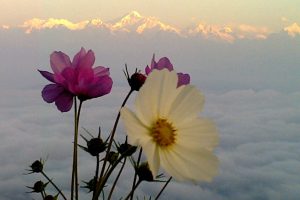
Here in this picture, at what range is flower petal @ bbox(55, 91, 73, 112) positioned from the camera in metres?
1.10

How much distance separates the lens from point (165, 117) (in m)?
0.94

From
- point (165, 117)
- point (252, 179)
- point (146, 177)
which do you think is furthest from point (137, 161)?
point (252, 179)

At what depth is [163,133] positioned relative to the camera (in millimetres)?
915

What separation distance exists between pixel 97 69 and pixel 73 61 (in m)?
0.05

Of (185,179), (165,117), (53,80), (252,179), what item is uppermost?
(252,179)

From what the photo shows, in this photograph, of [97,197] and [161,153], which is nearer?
[161,153]

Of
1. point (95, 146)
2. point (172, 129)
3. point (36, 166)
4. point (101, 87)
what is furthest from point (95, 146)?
point (36, 166)

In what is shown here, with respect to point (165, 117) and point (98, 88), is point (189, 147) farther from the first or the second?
point (98, 88)

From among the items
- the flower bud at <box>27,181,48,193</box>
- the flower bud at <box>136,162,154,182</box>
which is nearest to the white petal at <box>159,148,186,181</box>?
the flower bud at <box>136,162,154,182</box>

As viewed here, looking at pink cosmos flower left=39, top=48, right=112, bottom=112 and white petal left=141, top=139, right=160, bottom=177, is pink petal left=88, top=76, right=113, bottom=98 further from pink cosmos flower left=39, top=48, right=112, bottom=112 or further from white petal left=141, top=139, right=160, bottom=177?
white petal left=141, top=139, right=160, bottom=177

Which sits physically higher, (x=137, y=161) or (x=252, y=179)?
(x=252, y=179)

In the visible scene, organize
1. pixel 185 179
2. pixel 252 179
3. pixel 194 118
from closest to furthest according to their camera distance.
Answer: pixel 185 179
pixel 194 118
pixel 252 179

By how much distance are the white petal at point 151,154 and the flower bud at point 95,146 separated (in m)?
0.24

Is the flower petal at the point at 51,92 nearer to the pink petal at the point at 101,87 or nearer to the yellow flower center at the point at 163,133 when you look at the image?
the pink petal at the point at 101,87
